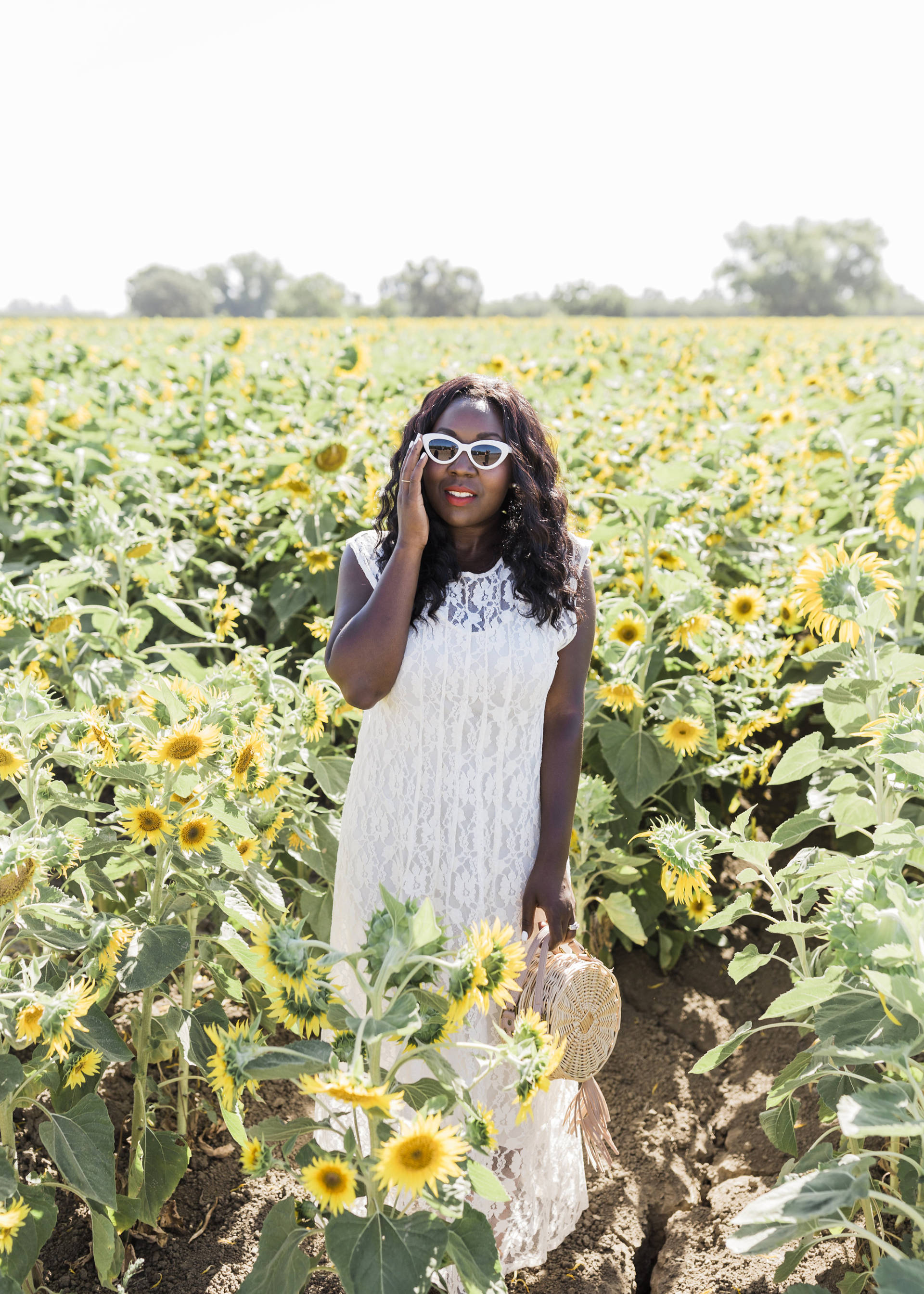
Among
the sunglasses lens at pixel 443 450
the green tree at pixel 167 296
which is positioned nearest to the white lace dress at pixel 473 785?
the sunglasses lens at pixel 443 450

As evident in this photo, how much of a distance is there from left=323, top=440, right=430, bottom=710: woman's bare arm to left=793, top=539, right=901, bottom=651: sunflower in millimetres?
773

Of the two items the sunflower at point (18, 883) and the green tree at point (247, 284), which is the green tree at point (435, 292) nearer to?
the green tree at point (247, 284)

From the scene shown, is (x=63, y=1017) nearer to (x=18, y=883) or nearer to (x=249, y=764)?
Result: (x=18, y=883)

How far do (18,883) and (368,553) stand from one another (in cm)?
88

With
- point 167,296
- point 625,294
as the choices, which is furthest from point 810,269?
point 167,296

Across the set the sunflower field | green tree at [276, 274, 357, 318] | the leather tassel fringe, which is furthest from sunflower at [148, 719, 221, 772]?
green tree at [276, 274, 357, 318]

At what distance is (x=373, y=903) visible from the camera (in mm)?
2051

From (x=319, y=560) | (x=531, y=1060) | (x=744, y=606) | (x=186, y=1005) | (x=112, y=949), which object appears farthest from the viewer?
(x=319, y=560)

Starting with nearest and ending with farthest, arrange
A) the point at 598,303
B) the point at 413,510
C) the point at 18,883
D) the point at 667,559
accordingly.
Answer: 1. the point at 18,883
2. the point at 413,510
3. the point at 667,559
4. the point at 598,303

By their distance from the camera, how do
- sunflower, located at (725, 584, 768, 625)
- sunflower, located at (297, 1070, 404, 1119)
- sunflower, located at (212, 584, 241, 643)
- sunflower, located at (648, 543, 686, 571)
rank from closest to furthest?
sunflower, located at (297, 1070, 404, 1119)
sunflower, located at (212, 584, 241, 643)
sunflower, located at (725, 584, 768, 625)
sunflower, located at (648, 543, 686, 571)

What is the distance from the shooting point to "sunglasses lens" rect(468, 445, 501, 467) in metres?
1.90

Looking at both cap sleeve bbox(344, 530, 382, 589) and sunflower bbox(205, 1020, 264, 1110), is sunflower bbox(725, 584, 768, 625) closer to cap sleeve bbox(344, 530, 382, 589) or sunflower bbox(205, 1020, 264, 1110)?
cap sleeve bbox(344, 530, 382, 589)

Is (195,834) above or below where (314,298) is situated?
below

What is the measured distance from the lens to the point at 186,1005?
2160mm
